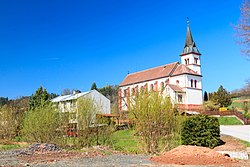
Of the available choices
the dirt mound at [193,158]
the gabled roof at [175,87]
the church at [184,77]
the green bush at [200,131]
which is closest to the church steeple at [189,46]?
the church at [184,77]

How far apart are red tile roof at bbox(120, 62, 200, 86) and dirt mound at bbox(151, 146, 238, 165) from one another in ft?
144

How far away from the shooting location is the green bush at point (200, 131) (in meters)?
12.9

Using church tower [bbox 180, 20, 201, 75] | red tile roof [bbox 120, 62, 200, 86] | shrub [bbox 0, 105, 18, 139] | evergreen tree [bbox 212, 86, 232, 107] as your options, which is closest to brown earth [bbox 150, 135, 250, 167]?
shrub [bbox 0, 105, 18, 139]

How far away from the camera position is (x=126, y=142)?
16.3 meters

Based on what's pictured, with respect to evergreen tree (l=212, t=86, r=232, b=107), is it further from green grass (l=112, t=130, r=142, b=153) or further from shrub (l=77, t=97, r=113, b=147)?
shrub (l=77, t=97, r=113, b=147)

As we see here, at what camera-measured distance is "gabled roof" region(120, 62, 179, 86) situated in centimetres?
5620

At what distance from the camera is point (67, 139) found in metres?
14.5

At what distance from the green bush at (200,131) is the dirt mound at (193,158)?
3.60m

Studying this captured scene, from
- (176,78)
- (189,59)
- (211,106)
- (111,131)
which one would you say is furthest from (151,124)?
(189,59)

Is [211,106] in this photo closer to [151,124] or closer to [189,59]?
[189,59]

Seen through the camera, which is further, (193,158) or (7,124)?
(7,124)

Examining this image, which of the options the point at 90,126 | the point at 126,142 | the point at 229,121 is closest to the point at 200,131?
the point at 126,142

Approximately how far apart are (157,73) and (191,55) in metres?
8.22

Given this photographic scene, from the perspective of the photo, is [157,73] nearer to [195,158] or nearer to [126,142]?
[126,142]
